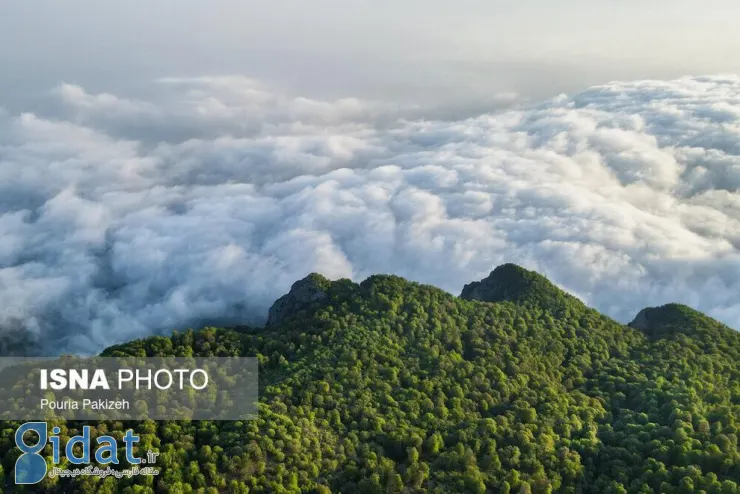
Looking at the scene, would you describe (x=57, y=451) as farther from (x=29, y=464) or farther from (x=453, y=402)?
(x=453, y=402)

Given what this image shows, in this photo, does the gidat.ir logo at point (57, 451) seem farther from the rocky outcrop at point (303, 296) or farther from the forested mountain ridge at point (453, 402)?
the rocky outcrop at point (303, 296)

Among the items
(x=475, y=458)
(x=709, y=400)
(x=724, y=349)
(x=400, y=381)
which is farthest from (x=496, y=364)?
(x=724, y=349)

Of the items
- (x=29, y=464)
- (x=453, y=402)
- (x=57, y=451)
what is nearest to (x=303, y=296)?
(x=453, y=402)

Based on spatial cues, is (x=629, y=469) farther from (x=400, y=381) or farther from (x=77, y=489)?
(x=77, y=489)

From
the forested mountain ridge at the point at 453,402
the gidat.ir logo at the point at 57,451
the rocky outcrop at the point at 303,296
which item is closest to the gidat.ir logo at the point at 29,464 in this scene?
the gidat.ir logo at the point at 57,451

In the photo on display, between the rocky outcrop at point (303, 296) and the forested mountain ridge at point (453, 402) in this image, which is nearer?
A: the forested mountain ridge at point (453, 402)

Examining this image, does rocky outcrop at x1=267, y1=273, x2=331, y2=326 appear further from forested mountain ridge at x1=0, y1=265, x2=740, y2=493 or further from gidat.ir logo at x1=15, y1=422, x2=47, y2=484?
gidat.ir logo at x1=15, y1=422, x2=47, y2=484
